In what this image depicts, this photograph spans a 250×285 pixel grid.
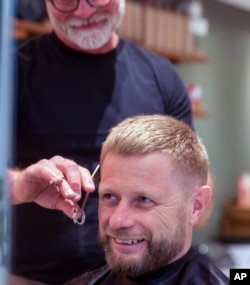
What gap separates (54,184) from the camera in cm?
95

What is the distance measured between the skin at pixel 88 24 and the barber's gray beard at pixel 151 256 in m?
0.44

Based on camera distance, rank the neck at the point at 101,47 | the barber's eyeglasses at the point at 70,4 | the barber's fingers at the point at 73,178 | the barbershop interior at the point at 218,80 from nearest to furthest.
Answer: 1. the barber's fingers at the point at 73,178
2. the barber's eyeglasses at the point at 70,4
3. the neck at the point at 101,47
4. the barbershop interior at the point at 218,80

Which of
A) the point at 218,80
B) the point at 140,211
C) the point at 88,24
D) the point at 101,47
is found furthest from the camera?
the point at 218,80

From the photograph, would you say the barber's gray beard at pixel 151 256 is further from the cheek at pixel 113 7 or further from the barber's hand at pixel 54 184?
the cheek at pixel 113 7

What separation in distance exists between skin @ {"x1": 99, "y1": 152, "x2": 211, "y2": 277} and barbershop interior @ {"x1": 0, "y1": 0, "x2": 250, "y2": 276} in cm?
220

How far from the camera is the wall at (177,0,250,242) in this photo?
381 cm

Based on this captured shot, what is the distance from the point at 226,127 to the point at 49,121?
2.93 meters

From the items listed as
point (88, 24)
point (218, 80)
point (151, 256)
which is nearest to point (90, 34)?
point (88, 24)

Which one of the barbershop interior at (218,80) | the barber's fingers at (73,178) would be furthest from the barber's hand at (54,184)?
the barbershop interior at (218,80)

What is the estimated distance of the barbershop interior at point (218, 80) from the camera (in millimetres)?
3270

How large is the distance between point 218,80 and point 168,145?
3067 mm

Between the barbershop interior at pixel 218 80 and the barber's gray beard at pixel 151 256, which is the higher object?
the barber's gray beard at pixel 151 256

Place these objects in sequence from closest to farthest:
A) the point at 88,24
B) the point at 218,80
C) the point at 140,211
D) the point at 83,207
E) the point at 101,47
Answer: the point at 140,211, the point at 83,207, the point at 88,24, the point at 101,47, the point at 218,80

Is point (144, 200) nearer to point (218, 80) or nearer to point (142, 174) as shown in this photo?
point (142, 174)
